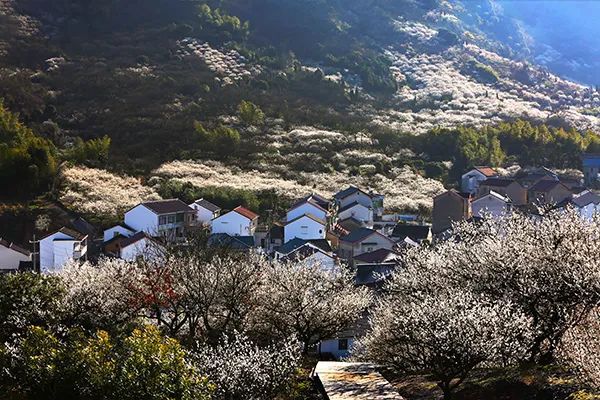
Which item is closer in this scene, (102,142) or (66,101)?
(102,142)

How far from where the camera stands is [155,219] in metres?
52.5

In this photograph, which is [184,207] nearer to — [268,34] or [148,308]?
[148,308]

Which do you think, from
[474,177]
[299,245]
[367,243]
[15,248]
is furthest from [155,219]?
[474,177]

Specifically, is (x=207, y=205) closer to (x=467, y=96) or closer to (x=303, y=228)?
(x=303, y=228)

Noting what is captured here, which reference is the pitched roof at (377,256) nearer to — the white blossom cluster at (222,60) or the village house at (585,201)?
the village house at (585,201)

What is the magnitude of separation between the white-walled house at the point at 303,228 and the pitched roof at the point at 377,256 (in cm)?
736

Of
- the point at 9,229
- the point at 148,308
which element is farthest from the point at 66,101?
the point at 148,308

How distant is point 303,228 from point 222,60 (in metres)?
78.2

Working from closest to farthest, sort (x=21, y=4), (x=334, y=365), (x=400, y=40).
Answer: (x=334, y=365) → (x=21, y=4) → (x=400, y=40)

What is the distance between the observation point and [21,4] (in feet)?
446

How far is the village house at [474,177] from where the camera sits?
236 ft

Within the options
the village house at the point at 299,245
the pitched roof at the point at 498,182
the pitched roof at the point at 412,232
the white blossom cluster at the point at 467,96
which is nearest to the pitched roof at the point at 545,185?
the pitched roof at the point at 498,182

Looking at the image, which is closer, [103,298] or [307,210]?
[103,298]

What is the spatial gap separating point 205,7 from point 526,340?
443 feet
